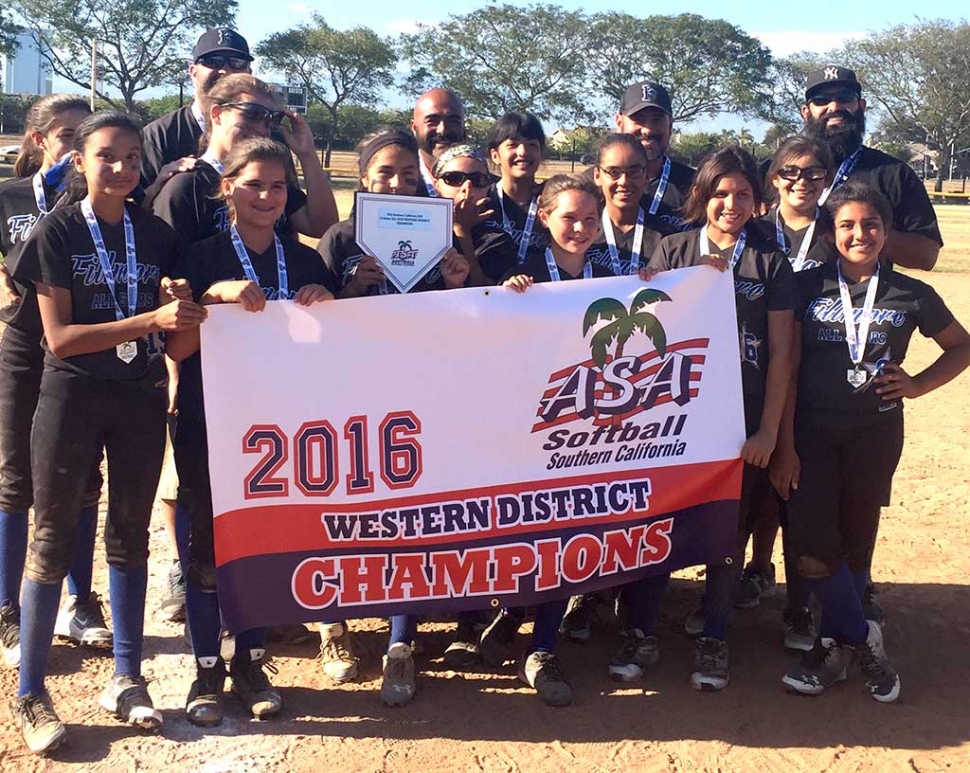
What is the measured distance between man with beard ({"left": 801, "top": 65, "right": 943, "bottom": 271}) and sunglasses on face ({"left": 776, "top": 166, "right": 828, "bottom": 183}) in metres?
0.50

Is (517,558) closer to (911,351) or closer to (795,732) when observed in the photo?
(795,732)

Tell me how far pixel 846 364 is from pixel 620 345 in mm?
940

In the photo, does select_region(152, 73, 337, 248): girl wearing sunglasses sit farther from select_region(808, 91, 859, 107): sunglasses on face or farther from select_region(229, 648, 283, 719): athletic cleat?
select_region(808, 91, 859, 107): sunglasses on face

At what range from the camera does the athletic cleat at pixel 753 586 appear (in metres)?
5.55

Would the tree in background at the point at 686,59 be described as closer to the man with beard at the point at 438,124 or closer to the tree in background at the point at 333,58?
the tree in background at the point at 333,58

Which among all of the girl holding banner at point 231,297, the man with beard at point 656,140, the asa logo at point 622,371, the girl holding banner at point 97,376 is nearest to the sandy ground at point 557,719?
the girl holding banner at point 231,297

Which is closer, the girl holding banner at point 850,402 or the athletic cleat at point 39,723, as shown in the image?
the athletic cleat at point 39,723

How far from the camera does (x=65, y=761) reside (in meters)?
3.83

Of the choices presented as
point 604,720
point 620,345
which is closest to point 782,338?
point 620,345

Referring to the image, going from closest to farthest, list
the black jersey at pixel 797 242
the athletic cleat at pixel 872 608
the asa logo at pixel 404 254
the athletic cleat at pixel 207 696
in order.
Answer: the athletic cleat at pixel 207 696, the asa logo at pixel 404 254, the black jersey at pixel 797 242, the athletic cleat at pixel 872 608

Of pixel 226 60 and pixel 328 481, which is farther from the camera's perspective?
pixel 226 60

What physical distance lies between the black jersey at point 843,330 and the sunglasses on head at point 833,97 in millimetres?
1358

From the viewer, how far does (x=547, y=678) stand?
14.5 ft

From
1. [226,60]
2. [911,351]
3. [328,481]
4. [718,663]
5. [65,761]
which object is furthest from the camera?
[911,351]
